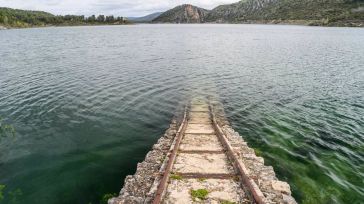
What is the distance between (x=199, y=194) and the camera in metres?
11.7

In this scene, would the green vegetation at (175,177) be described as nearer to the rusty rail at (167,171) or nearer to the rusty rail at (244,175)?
the rusty rail at (167,171)

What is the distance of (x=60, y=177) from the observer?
16062mm

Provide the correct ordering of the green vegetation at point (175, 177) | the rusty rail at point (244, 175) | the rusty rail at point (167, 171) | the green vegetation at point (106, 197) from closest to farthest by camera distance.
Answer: the rusty rail at point (244, 175) < the rusty rail at point (167, 171) < the green vegetation at point (175, 177) < the green vegetation at point (106, 197)

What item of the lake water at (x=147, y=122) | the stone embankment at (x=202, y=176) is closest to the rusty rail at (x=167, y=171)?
the stone embankment at (x=202, y=176)

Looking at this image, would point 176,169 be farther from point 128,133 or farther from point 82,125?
point 82,125

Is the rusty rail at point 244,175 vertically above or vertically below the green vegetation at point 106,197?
above

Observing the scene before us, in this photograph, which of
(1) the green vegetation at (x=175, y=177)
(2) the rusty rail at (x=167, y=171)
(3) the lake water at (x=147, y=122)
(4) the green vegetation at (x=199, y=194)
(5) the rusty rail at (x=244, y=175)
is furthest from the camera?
(3) the lake water at (x=147, y=122)

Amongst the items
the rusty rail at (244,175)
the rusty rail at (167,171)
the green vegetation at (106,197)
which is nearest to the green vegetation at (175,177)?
the rusty rail at (167,171)

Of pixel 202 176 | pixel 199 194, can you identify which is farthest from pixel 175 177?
pixel 199 194

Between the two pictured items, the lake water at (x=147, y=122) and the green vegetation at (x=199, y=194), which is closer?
the green vegetation at (x=199, y=194)

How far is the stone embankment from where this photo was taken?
38.1 feet

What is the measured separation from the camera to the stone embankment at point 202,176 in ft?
38.1

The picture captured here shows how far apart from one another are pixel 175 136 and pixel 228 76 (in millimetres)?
25716

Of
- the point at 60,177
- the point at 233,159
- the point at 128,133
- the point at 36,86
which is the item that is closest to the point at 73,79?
the point at 36,86
